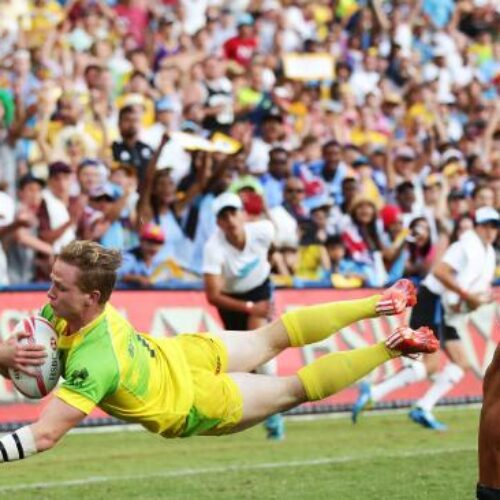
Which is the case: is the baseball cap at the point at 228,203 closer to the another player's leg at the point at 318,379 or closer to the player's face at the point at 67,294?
the another player's leg at the point at 318,379

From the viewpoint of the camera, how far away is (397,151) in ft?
66.3

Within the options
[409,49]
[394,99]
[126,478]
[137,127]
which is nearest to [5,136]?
[137,127]

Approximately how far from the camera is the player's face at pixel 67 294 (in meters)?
7.74

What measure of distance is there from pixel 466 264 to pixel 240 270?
2389 mm

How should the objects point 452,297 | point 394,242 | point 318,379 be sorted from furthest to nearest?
point 394,242
point 452,297
point 318,379

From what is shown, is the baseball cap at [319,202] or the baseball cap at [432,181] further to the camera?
the baseball cap at [432,181]

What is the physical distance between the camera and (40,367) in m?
7.74

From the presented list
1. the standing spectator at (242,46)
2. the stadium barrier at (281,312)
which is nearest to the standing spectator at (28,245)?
the stadium barrier at (281,312)

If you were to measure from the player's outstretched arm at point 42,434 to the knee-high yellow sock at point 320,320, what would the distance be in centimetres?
191

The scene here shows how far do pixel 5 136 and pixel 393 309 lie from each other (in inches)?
303

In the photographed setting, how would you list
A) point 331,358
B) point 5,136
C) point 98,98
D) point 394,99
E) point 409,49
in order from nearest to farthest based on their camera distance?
Answer: point 331,358 → point 5,136 → point 98,98 → point 394,99 → point 409,49

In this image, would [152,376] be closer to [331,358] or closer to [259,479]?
[331,358]

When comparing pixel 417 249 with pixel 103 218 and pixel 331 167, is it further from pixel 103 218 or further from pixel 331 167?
pixel 103 218

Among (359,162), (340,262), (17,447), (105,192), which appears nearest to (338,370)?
(17,447)
